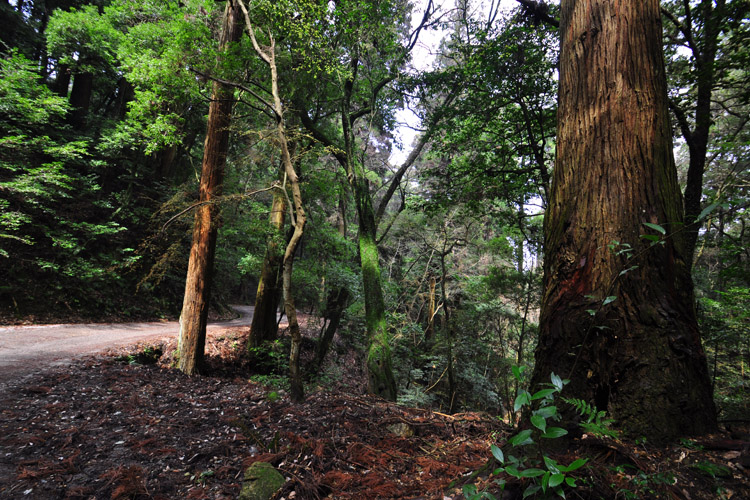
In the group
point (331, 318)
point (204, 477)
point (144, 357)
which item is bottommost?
point (144, 357)

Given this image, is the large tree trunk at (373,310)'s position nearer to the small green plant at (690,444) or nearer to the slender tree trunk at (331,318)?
the slender tree trunk at (331,318)

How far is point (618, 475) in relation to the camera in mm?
1290

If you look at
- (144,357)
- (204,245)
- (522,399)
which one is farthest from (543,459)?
(144,357)

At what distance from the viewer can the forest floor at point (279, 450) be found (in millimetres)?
1283

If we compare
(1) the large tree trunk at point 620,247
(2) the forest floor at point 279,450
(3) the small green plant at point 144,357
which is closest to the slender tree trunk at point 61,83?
(3) the small green plant at point 144,357

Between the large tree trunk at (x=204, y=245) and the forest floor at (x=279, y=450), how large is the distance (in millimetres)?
1399

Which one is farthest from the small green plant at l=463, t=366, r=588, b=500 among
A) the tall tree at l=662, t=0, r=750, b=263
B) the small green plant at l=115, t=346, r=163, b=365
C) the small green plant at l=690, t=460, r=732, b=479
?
the small green plant at l=115, t=346, r=163, b=365

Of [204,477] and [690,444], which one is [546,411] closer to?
[690,444]

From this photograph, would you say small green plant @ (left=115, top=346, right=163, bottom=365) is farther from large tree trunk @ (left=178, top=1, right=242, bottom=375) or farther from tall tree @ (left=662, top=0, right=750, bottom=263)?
tall tree @ (left=662, top=0, right=750, bottom=263)

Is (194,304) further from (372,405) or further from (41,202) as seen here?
(41,202)

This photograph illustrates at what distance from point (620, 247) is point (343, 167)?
22.4 feet

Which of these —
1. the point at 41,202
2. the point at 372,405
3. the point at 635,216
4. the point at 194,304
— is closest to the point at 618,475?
the point at 635,216

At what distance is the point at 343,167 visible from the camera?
7.80 meters

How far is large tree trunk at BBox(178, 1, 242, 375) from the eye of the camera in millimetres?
6254
